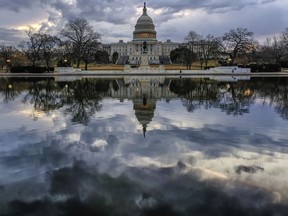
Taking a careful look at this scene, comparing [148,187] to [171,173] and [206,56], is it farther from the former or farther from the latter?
[206,56]

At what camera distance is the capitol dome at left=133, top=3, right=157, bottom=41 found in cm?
15475

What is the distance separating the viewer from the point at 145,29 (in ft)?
508

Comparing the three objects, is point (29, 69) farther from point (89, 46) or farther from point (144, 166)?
point (144, 166)

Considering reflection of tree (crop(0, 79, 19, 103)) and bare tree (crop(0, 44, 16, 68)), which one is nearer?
reflection of tree (crop(0, 79, 19, 103))

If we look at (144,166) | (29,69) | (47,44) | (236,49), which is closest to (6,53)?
(47,44)

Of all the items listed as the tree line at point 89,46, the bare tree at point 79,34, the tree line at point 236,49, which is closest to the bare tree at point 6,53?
the tree line at point 89,46

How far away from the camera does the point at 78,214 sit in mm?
5559

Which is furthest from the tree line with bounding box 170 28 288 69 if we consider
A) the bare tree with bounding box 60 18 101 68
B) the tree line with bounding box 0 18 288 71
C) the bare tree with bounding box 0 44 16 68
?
the bare tree with bounding box 0 44 16 68

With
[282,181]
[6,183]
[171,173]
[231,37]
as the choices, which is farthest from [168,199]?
[231,37]

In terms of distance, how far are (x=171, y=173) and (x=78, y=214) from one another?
258 centimetres

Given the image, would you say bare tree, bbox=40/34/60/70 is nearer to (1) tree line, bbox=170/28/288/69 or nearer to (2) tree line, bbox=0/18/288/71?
(2) tree line, bbox=0/18/288/71

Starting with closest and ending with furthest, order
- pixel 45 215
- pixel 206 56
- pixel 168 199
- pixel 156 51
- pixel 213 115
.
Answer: pixel 45 215
pixel 168 199
pixel 213 115
pixel 206 56
pixel 156 51

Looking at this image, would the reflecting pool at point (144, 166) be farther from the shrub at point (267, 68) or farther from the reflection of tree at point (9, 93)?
the shrub at point (267, 68)

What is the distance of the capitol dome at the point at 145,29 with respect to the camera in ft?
508
